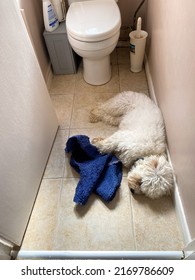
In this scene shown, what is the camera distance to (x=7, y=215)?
88 centimetres

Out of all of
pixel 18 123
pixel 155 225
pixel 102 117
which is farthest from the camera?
pixel 102 117

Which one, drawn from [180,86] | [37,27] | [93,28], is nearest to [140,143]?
[180,86]

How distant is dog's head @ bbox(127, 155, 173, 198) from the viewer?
1.03 meters

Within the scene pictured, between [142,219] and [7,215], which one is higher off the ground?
[7,215]

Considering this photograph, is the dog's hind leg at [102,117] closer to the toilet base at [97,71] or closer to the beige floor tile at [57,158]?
the beige floor tile at [57,158]

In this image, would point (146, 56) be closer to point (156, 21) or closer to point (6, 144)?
point (156, 21)

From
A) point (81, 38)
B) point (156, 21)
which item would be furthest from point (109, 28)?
point (156, 21)

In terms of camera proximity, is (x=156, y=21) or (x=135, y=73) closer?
→ (x=156, y=21)

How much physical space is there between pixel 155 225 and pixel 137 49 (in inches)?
48.1

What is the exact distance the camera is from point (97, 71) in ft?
5.19

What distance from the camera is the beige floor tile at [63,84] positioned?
1.67m

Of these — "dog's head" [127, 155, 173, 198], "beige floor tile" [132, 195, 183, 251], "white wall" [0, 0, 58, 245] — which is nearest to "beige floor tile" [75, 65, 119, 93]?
"white wall" [0, 0, 58, 245]

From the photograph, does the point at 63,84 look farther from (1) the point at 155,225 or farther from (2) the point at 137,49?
(1) the point at 155,225

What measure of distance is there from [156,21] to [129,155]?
2.84ft
